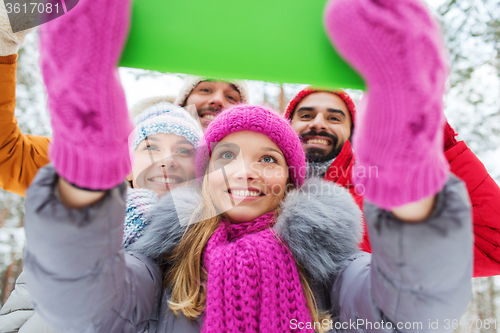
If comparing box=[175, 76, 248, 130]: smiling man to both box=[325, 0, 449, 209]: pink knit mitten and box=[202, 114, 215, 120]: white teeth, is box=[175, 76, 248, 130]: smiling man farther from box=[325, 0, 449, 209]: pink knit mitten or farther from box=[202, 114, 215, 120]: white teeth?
box=[325, 0, 449, 209]: pink knit mitten

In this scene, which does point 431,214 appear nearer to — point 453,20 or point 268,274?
point 268,274

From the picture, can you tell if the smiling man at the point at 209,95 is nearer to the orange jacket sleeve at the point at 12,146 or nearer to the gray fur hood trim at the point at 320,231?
the orange jacket sleeve at the point at 12,146

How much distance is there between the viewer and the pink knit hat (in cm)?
147

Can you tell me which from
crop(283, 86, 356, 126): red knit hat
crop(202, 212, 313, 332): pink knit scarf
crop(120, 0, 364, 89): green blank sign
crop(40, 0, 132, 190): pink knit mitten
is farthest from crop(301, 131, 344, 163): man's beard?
crop(40, 0, 132, 190): pink knit mitten

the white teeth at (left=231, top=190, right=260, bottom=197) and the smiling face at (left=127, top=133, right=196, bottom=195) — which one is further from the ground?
the smiling face at (left=127, top=133, right=196, bottom=195)

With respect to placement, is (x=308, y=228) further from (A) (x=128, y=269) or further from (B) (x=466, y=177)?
(B) (x=466, y=177)

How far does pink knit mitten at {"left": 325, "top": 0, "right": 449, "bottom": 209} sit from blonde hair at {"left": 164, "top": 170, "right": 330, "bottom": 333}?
687mm

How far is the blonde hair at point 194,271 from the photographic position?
3.62 feet

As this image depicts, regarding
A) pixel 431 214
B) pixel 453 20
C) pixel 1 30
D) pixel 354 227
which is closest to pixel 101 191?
pixel 431 214

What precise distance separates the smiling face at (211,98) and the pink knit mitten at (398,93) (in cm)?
162

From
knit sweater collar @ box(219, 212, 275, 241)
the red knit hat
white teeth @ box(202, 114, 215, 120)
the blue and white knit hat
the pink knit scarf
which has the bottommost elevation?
the pink knit scarf

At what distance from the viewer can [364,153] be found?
0.64 metres

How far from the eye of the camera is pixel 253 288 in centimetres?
110

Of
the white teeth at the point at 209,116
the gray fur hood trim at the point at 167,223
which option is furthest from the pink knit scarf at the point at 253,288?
the white teeth at the point at 209,116
